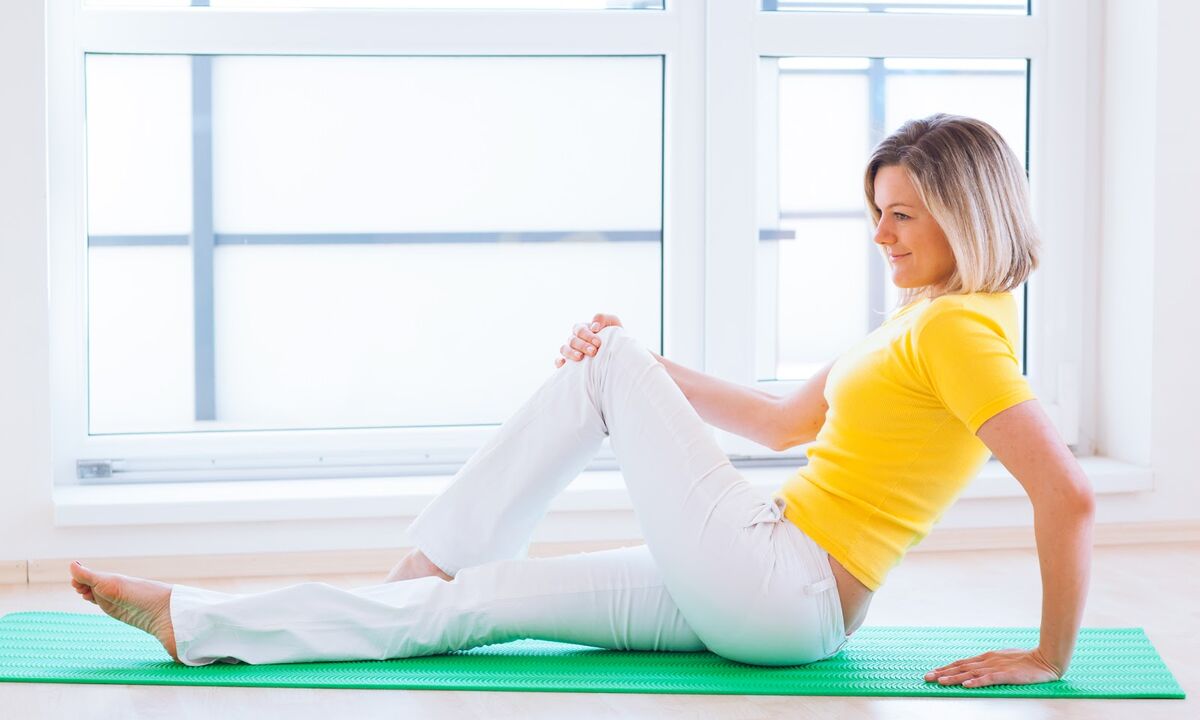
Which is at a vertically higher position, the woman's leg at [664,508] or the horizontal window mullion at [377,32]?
the horizontal window mullion at [377,32]

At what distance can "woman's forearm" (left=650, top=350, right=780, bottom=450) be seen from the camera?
2.37m

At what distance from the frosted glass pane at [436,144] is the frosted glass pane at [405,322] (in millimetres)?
82

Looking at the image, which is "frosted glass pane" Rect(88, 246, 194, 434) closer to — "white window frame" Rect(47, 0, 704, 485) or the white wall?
"white window frame" Rect(47, 0, 704, 485)

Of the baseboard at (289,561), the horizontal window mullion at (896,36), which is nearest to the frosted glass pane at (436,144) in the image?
the horizontal window mullion at (896,36)

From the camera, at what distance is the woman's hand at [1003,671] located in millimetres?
1998

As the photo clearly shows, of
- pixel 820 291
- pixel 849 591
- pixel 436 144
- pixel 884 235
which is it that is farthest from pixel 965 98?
pixel 849 591

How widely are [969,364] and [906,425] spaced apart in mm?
147

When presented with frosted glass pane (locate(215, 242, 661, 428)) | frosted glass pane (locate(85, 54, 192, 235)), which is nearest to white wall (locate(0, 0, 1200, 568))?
frosted glass pane (locate(85, 54, 192, 235))

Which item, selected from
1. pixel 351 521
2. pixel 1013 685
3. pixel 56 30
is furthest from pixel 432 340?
pixel 1013 685

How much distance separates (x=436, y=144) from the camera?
10.7ft

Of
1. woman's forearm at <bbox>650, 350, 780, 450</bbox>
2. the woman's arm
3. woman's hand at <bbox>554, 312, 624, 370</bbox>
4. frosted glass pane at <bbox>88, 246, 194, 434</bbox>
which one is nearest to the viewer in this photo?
the woman's arm

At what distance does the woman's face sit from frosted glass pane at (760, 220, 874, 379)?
1399 mm

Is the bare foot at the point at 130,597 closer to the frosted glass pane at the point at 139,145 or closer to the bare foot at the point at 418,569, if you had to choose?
the bare foot at the point at 418,569

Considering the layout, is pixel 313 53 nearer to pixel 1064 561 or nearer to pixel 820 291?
pixel 820 291
